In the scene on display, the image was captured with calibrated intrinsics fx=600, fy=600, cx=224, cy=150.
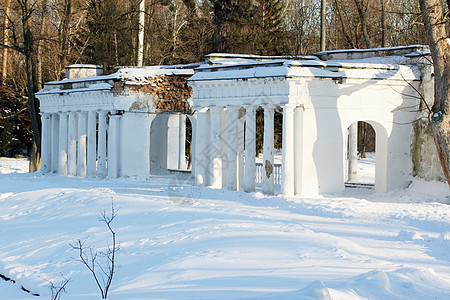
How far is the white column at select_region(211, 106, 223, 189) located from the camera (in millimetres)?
16859

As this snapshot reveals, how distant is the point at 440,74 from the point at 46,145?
1528 cm

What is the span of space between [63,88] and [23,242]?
10570mm

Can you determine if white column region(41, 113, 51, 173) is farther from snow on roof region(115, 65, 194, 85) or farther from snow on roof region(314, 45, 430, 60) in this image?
snow on roof region(314, 45, 430, 60)

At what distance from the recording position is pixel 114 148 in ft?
65.1

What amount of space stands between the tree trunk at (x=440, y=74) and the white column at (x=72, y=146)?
12754mm

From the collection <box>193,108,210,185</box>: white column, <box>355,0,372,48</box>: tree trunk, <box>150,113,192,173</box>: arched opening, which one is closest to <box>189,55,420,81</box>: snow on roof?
<box>193,108,210,185</box>: white column

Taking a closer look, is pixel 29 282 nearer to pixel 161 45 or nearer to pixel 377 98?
pixel 377 98

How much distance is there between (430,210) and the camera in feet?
43.2

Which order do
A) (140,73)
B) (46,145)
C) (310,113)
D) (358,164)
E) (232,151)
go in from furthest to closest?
(358,164) → (46,145) → (140,73) → (232,151) → (310,113)

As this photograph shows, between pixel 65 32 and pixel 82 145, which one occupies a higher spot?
pixel 65 32

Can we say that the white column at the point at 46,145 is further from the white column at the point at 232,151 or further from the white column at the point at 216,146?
the white column at the point at 232,151

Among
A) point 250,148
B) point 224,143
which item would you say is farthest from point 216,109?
point 250,148

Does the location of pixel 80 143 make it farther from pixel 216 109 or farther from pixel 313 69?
pixel 313 69

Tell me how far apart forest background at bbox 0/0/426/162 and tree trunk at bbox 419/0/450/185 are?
1171 centimetres
